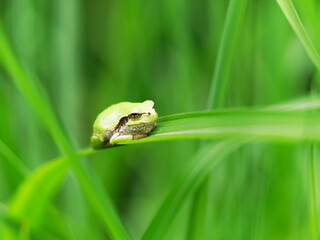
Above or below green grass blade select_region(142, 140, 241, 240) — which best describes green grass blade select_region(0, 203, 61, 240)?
below

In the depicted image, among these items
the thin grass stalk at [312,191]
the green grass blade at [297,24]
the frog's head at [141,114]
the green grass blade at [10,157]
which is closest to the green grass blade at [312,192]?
the thin grass stalk at [312,191]

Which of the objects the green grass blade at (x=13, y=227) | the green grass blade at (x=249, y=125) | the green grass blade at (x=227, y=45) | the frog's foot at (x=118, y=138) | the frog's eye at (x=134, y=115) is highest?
the green grass blade at (x=227, y=45)

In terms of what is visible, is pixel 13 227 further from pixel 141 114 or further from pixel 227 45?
pixel 227 45

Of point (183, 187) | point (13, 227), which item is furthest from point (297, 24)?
point (13, 227)

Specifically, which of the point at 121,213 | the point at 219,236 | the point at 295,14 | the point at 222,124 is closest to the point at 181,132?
the point at 222,124

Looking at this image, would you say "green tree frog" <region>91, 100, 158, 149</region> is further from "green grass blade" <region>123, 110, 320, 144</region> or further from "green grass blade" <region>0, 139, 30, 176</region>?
"green grass blade" <region>123, 110, 320, 144</region>

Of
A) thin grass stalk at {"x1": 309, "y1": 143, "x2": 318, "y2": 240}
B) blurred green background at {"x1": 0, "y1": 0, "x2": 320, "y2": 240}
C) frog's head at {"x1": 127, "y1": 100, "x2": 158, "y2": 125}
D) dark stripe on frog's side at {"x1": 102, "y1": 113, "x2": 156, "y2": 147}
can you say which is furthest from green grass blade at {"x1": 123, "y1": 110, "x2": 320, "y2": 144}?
blurred green background at {"x1": 0, "y1": 0, "x2": 320, "y2": 240}

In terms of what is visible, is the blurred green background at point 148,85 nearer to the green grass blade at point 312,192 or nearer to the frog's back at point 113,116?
the frog's back at point 113,116
